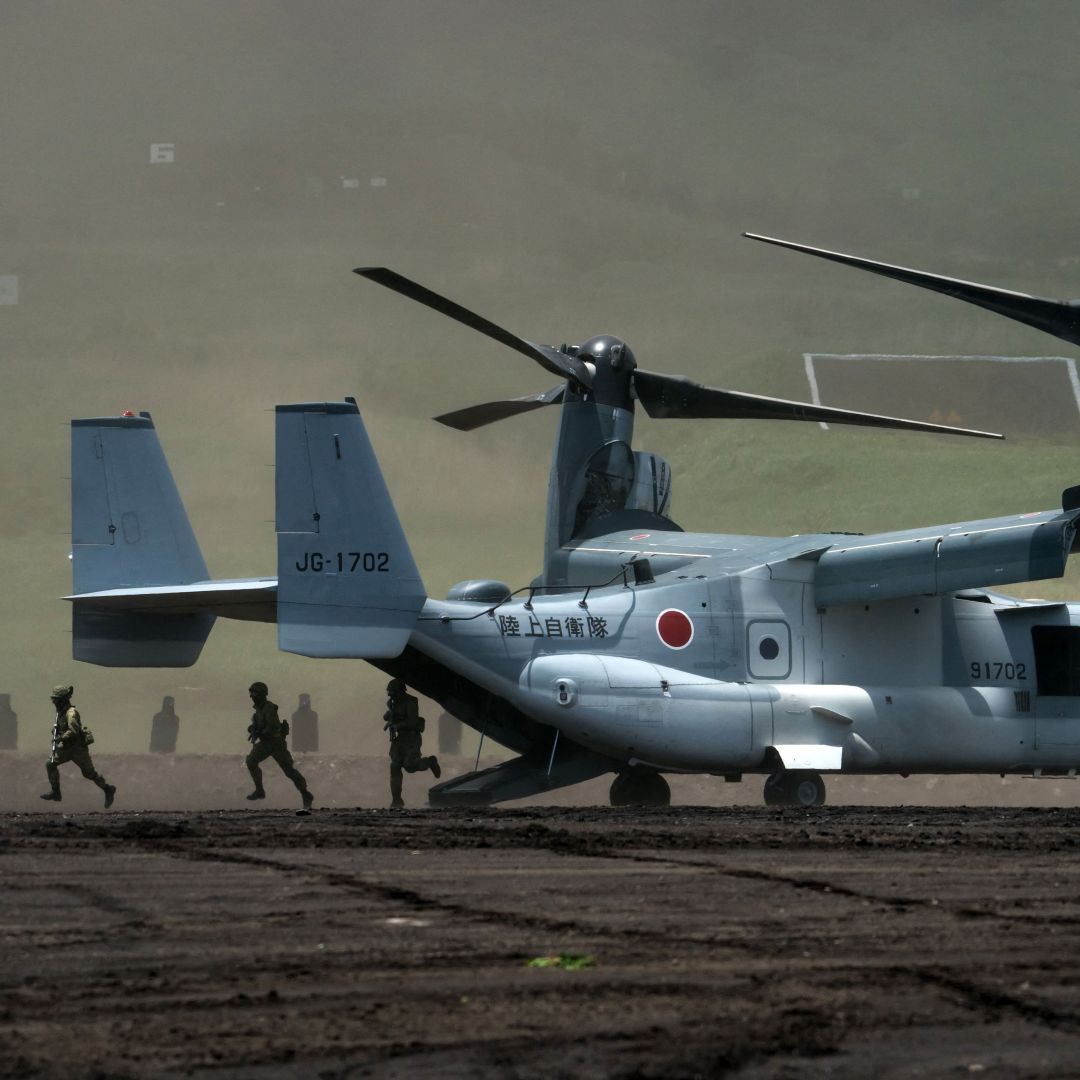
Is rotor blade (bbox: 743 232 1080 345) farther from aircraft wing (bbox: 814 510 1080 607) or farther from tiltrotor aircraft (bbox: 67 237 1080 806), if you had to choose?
aircraft wing (bbox: 814 510 1080 607)

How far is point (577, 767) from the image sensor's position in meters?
23.0

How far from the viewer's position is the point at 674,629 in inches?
885

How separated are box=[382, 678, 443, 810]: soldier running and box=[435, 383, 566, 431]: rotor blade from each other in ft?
13.1

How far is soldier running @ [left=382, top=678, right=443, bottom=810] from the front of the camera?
24094 mm

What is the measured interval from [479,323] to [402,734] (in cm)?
540

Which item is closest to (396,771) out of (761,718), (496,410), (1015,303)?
(761,718)

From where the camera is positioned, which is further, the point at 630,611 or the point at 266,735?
the point at 266,735

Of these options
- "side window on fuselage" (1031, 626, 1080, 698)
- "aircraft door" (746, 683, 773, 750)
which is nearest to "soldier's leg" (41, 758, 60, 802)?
"aircraft door" (746, 683, 773, 750)

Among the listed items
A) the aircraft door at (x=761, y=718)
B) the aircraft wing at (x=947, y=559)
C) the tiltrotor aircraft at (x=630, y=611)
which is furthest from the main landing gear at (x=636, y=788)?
the aircraft wing at (x=947, y=559)

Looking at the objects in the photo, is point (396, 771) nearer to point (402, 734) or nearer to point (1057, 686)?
point (402, 734)

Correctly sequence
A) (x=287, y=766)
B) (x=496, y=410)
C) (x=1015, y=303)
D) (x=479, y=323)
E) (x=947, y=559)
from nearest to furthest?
(x=1015, y=303) → (x=947, y=559) → (x=479, y=323) → (x=287, y=766) → (x=496, y=410)

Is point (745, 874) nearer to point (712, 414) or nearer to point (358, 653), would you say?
point (358, 653)

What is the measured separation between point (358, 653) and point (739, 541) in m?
6.45

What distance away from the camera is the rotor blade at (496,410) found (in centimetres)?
2605
